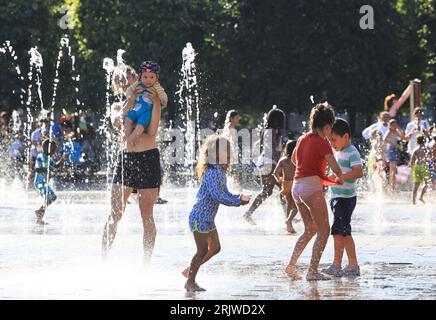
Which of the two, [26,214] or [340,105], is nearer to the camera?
[26,214]

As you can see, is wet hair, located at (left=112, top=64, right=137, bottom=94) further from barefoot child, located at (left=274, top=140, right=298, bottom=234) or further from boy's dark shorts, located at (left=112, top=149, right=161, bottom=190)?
barefoot child, located at (left=274, top=140, right=298, bottom=234)

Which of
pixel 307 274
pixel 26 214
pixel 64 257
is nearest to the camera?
→ pixel 307 274

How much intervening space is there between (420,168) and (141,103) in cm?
1071

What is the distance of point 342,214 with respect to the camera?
1177cm

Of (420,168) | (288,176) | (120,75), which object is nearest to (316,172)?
(120,75)

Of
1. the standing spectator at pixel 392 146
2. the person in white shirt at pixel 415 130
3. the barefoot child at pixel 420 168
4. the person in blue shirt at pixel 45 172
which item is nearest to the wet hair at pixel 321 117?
the person in blue shirt at pixel 45 172

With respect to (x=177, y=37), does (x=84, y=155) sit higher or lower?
lower

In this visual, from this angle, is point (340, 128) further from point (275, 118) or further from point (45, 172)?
point (45, 172)

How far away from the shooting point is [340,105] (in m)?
52.7

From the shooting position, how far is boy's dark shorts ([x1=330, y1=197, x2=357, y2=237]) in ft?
38.6
